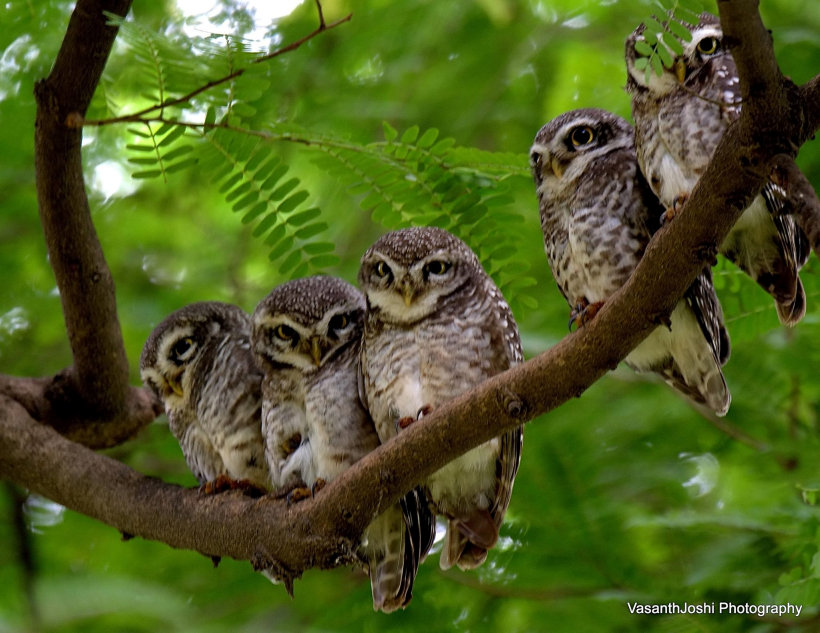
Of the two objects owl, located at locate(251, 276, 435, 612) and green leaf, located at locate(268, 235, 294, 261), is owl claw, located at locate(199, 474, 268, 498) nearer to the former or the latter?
owl, located at locate(251, 276, 435, 612)

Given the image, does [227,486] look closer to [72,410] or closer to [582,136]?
[72,410]

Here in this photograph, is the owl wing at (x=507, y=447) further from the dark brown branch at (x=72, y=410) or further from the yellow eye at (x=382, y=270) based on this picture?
the dark brown branch at (x=72, y=410)

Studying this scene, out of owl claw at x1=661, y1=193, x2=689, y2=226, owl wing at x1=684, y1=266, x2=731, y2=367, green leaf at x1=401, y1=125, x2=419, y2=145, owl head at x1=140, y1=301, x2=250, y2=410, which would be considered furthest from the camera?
owl head at x1=140, y1=301, x2=250, y2=410

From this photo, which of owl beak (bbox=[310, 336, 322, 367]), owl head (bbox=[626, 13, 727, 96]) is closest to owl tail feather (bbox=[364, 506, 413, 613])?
owl beak (bbox=[310, 336, 322, 367])

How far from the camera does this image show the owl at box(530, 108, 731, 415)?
2.37m

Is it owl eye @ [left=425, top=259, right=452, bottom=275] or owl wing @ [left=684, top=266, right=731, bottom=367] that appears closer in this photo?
owl wing @ [left=684, top=266, right=731, bottom=367]

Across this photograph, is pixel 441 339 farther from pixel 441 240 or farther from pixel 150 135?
pixel 150 135

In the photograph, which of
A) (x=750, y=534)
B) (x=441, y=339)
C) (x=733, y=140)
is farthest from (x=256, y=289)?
(x=733, y=140)

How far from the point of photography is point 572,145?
2547mm

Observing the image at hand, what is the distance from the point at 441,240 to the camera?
2643 millimetres

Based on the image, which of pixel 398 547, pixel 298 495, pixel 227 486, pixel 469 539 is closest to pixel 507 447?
pixel 469 539

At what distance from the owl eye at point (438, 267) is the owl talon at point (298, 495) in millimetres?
653

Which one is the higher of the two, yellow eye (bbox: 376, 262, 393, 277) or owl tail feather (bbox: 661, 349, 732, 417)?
yellow eye (bbox: 376, 262, 393, 277)

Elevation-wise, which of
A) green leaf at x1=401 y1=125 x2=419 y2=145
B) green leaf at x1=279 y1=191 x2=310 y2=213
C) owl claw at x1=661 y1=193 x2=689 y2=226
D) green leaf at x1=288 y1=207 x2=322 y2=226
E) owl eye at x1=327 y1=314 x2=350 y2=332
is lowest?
owl eye at x1=327 y1=314 x2=350 y2=332
